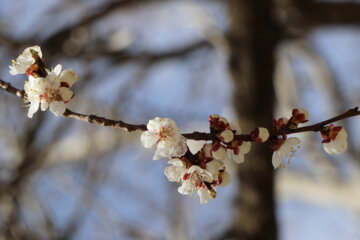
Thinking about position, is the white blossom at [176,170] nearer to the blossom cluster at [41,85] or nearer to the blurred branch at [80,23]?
the blossom cluster at [41,85]

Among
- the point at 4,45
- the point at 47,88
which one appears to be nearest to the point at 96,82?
the point at 4,45

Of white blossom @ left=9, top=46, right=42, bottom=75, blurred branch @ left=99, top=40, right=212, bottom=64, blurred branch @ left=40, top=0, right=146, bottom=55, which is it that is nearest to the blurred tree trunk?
blurred branch @ left=40, top=0, right=146, bottom=55

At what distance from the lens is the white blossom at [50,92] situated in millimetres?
953

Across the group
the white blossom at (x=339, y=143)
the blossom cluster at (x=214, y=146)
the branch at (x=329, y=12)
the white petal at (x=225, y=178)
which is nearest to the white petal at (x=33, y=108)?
the blossom cluster at (x=214, y=146)

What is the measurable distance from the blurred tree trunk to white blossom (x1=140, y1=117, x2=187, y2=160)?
1658mm

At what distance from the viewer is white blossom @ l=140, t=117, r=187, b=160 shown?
0.92 m

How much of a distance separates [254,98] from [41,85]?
80.0 inches

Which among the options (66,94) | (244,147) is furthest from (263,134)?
(66,94)

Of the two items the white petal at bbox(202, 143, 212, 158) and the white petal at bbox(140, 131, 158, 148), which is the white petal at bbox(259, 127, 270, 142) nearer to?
the white petal at bbox(202, 143, 212, 158)

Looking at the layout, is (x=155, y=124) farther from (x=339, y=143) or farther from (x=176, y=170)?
(x=339, y=143)

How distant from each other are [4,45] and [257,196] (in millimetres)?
2158

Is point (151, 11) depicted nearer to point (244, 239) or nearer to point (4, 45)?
point (4, 45)

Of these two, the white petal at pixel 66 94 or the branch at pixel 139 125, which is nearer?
the branch at pixel 139 125

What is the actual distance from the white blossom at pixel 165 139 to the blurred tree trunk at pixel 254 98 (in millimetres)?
1658
